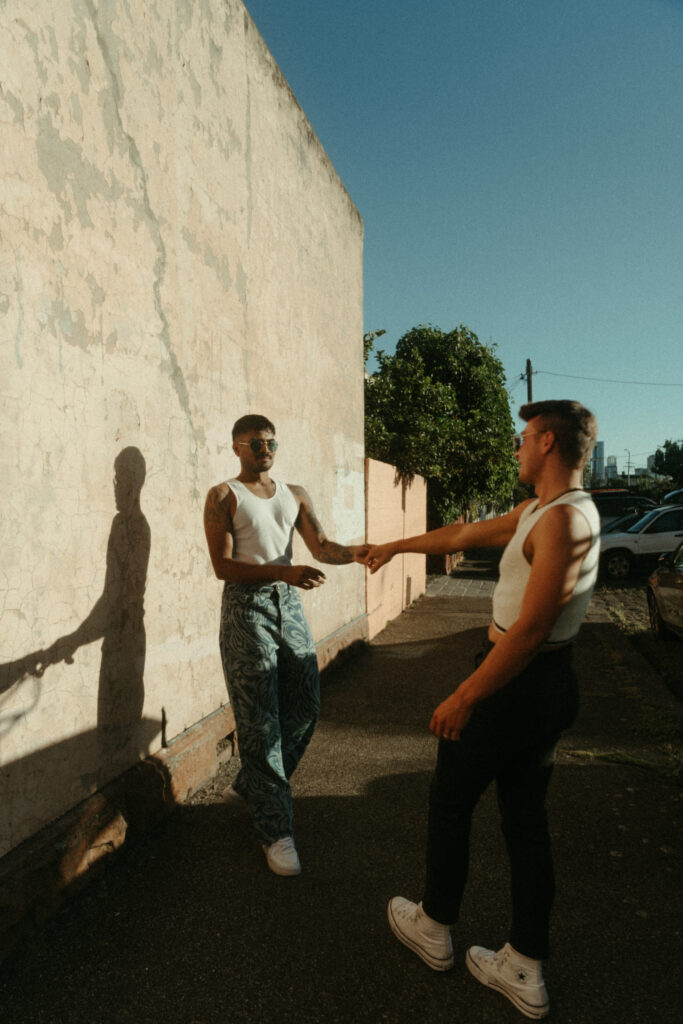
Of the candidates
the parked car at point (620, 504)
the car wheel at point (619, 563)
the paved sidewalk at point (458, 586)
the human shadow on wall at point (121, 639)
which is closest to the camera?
the human shadow on wall at point (121, 639)

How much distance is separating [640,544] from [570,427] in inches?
548

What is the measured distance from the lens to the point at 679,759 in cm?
425

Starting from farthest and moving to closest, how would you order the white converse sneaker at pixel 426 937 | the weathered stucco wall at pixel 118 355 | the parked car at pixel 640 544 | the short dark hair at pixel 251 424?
the parked car at pixel 640 544
the short dark hair at pixel 251 424
the weathered stucco wall at pixel 118 355
the white converse sneaker at pixel 426 937

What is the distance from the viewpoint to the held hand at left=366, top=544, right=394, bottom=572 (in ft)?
10.0

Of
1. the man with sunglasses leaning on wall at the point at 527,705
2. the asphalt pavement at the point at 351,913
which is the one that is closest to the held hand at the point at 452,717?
the man with sunglasses leaning on wall at the point at 527,705

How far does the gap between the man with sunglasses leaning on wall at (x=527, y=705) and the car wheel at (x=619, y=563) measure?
1369 centimetres

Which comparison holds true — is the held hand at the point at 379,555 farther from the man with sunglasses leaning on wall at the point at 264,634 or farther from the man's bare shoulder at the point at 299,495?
the man's bare shoulder at the point at 299,495

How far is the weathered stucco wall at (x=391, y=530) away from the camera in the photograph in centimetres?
842

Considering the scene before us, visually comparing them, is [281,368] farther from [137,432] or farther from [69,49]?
[69,49]

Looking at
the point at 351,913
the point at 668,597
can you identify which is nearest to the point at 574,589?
the point at 351,913

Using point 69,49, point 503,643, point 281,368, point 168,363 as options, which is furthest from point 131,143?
point 503,643

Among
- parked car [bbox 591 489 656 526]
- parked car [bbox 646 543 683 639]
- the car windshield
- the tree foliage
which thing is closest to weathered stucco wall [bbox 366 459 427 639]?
the tree foliage

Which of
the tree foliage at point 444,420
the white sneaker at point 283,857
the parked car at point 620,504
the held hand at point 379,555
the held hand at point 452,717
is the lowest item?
the white sneaker at point 283,857

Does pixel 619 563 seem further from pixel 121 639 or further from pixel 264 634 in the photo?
pixel 121 639
